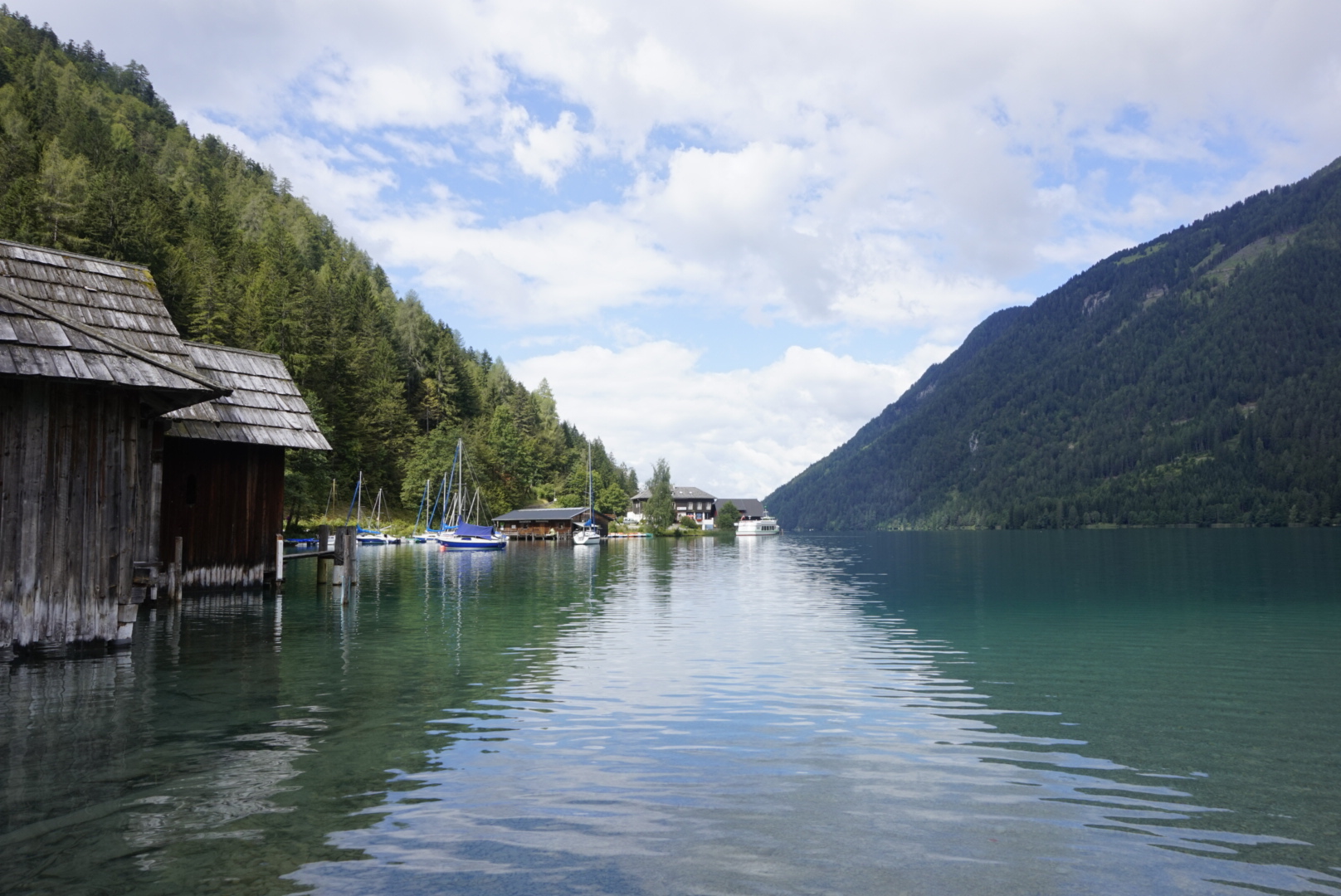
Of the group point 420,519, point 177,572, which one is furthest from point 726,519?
point 177,572

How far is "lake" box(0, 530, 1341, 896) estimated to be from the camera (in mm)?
7688

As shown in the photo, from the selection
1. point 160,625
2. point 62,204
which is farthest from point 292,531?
point 160,625

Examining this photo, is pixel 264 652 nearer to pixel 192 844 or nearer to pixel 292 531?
pixel 192 844

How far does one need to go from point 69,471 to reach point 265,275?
9523cm

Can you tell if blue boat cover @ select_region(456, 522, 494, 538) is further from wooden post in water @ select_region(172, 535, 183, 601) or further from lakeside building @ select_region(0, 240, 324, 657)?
lakeside building @ select_region(0, 240, 324, 657)

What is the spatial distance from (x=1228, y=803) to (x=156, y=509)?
23117 millimetres

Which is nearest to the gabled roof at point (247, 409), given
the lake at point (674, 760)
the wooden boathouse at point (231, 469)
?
the wooden boathouse at point (231, 469)

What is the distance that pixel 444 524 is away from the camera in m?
102

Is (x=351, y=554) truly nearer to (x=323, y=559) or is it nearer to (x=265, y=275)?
(x=323, y=559)

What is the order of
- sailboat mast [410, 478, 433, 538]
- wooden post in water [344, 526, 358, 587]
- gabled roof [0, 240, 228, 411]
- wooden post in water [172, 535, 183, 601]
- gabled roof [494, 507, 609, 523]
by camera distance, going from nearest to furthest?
gabled roof [0, 240, 228, 411] → wooden post in water [172, 535, 183, 601] → wooden post in water [344, 526, 358, 587] → sailboat mast [410, 478, 433, 538] → gabled roof [494, 507, 609, 523]

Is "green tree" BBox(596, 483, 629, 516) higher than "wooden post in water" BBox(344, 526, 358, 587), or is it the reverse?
"green tree" BBox(596, 483, 629, 516)

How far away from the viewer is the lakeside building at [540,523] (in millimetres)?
130500

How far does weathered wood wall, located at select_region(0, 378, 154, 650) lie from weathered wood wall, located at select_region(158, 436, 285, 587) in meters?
9.90

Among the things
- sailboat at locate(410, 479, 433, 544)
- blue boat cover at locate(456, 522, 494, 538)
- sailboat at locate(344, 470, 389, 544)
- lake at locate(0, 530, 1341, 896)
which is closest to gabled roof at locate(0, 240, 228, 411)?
lake at locate(0, 530, 1341, 896)
